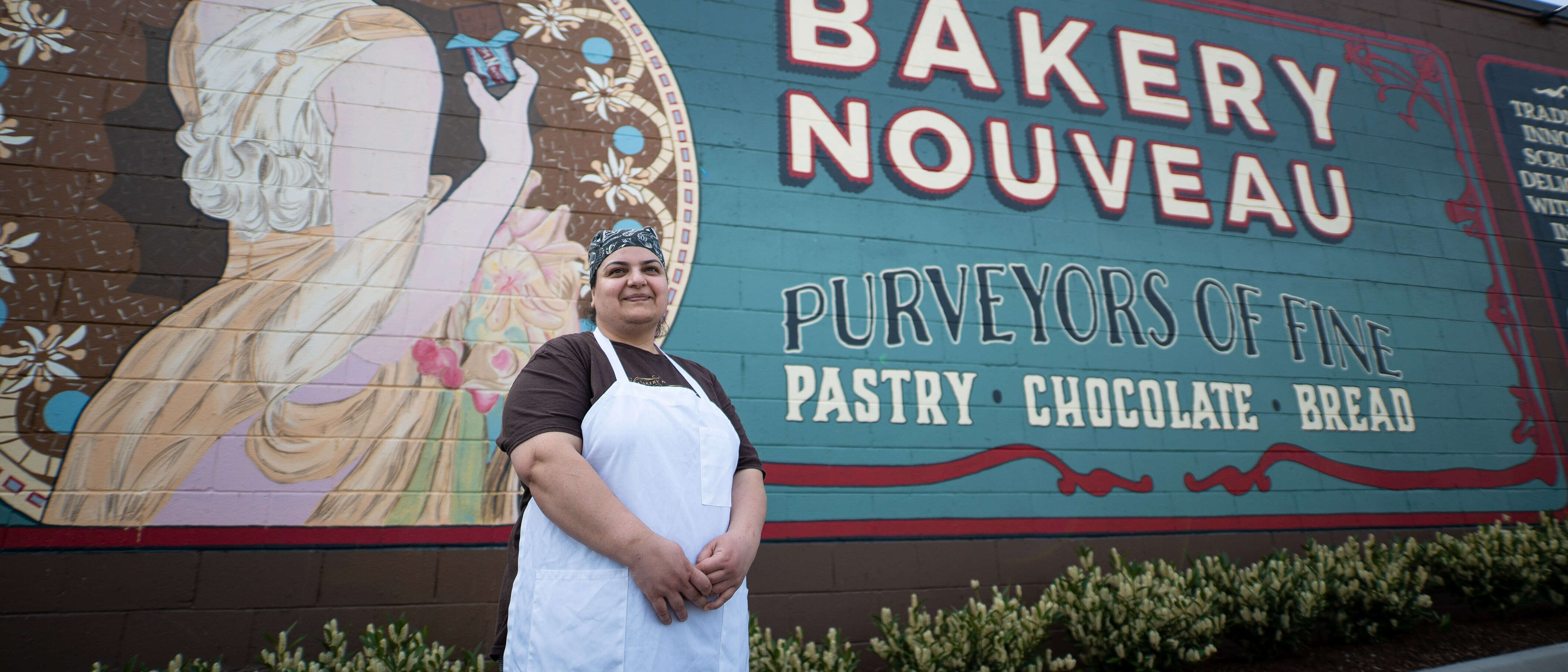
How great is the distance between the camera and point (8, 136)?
10.7ft

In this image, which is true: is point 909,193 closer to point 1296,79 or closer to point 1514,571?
point 1296,79

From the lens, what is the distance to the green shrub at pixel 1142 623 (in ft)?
11.0

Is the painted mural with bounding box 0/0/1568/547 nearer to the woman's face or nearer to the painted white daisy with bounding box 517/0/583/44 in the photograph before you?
the painted white daisy with bounding box 517/0/583/44

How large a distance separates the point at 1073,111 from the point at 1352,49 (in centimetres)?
254

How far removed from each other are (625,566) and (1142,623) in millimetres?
2734

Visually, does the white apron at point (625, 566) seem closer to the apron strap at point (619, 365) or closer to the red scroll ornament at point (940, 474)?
the apron strap at point (619, 365)

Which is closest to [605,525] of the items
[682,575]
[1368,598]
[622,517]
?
[622,517]

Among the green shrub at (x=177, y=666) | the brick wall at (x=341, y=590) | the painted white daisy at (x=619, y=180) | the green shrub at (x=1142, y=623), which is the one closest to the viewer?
the green shrub at (x=177, y=666)

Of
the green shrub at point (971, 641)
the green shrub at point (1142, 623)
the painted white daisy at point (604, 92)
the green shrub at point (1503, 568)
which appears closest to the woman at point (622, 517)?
the green shrub at point (971, 641)

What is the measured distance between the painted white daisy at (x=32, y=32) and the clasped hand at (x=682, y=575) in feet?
12.6

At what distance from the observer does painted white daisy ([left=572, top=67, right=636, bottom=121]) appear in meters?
4.04

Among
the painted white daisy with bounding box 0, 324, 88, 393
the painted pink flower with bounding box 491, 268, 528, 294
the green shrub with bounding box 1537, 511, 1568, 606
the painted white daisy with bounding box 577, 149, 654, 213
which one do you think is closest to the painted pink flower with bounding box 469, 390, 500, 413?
the painted pink flower with bounding box 491, 268, 528, 294

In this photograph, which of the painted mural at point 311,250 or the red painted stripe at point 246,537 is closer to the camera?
the red painted stripe at point 246,537

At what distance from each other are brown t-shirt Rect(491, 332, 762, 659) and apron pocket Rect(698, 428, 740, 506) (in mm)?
82
